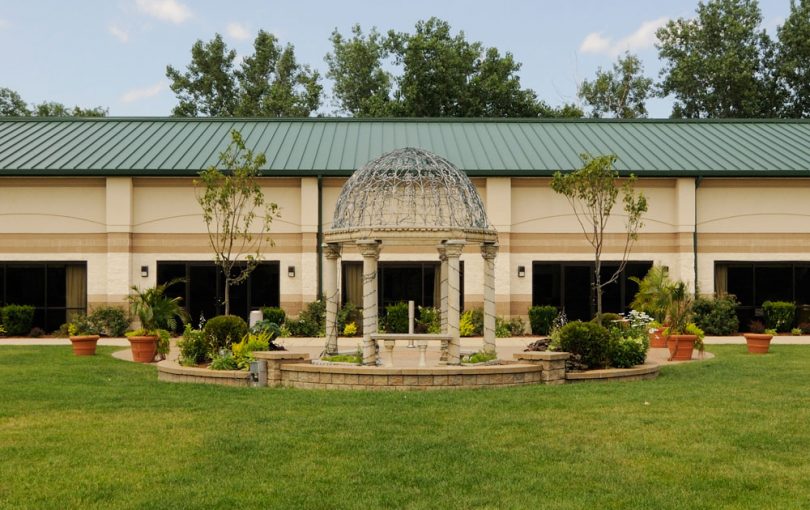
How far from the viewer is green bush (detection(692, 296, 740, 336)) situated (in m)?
27.5

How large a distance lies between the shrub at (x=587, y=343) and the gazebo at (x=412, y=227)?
63.2 inches

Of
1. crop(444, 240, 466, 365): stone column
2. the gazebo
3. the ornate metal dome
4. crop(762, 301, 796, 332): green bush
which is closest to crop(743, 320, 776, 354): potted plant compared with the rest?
crop(762, 301, 796, 332): green bush

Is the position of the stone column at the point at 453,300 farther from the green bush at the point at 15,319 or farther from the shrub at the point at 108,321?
the green bush at the point at 15,319

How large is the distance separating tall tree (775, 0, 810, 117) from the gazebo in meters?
41.8

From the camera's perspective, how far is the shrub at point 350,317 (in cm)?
2745

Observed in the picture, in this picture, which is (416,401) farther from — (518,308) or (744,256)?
(744,256)

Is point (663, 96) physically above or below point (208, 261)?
above

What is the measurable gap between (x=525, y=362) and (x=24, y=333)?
19.0 metres

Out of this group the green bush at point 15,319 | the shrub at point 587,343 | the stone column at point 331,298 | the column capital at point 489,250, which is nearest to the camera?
the shrub at point 587,343

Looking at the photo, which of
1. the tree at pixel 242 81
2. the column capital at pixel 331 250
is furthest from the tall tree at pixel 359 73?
the column capital at pixel 331 250

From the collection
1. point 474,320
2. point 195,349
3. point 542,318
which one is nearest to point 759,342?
point 542,318

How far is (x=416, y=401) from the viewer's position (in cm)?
1310

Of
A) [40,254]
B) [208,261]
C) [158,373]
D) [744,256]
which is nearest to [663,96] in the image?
[744,256]

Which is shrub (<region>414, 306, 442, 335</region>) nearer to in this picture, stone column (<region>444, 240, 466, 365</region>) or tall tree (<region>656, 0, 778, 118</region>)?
stone column (<region>444, 240, 466, 365</region>)
